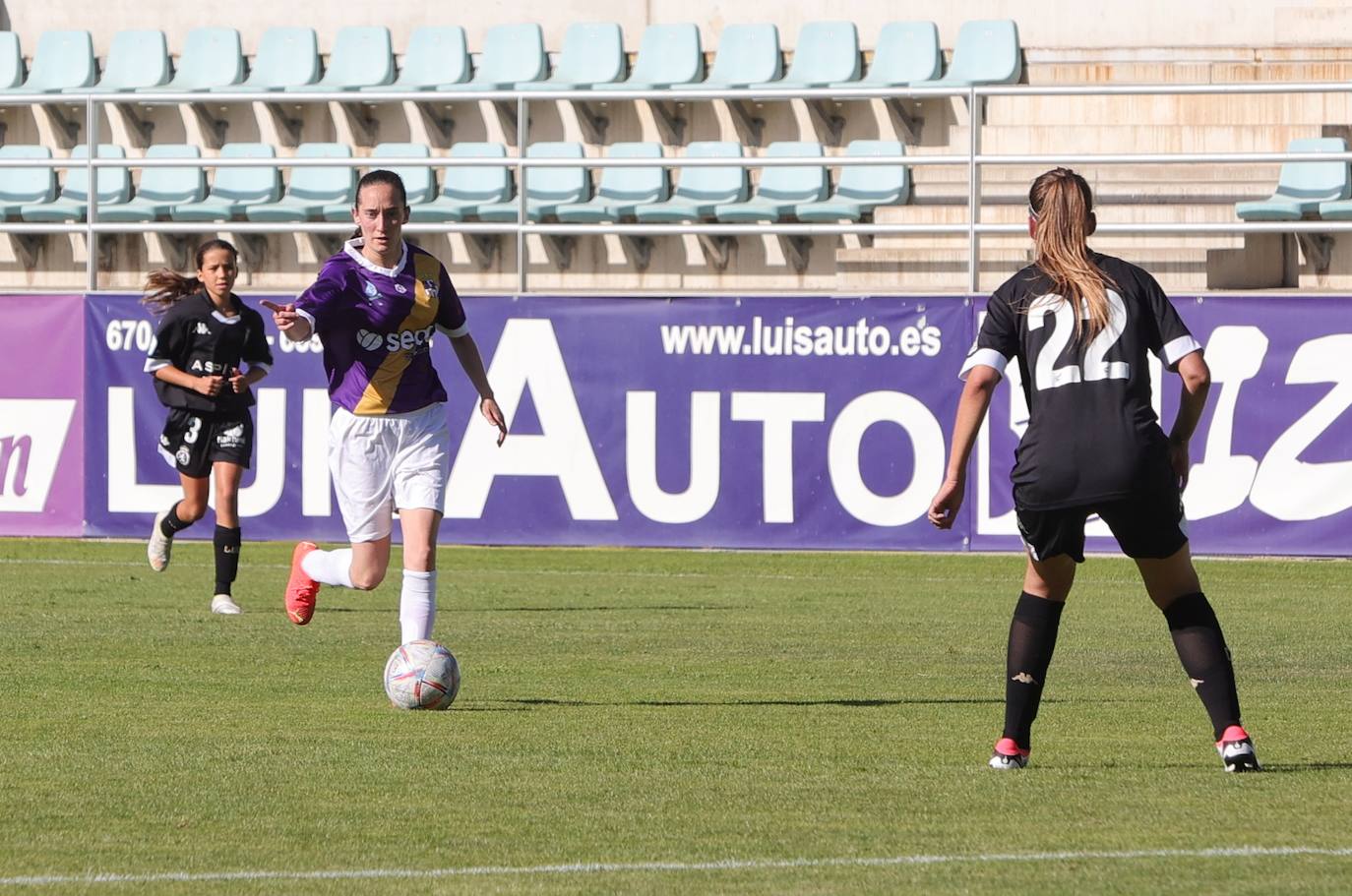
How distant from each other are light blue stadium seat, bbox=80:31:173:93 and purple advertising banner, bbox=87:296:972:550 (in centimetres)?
664

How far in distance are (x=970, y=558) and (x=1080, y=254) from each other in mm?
9681

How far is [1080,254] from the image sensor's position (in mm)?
6711

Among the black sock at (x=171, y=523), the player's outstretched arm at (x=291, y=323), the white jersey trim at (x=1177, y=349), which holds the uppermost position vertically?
the player's outstretched arm at (x=291, y=323)

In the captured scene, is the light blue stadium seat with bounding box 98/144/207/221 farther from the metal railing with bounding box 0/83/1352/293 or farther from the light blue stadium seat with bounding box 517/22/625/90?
the light blue stadium seat with bounding box 517/22/625/90

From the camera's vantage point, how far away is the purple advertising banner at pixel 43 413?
57.8 feet

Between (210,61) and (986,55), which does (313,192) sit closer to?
(210,61)

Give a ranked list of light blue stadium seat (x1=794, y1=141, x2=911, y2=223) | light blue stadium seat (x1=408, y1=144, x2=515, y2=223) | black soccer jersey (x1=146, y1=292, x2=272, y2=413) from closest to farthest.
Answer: black soccer jersey (x1=146, y1=292, x2=272, y2=413), light blue stadium seat (x1=794, y1=141, x2=911, y2=223), light blue stadium seat (x1=408, y1=144, x2=515, y2=223)

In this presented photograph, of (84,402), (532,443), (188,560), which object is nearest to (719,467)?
(532,443)

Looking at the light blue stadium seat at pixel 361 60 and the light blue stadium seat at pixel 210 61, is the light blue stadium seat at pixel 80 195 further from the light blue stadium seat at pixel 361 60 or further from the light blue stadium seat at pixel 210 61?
the light blue stadium seat at pixel 361 60

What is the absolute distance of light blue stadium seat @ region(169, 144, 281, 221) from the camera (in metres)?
20.9

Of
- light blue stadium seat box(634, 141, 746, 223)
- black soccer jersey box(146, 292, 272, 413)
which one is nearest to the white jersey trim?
black soccer jersey box(146, 292, 272, 413)

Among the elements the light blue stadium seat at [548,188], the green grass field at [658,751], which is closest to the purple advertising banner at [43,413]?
the light blue stadium seat at [548,188]

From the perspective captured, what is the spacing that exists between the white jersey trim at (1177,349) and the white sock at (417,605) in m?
3.17

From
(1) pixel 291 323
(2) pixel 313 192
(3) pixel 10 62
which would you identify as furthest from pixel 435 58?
(1) pixel 291 323
